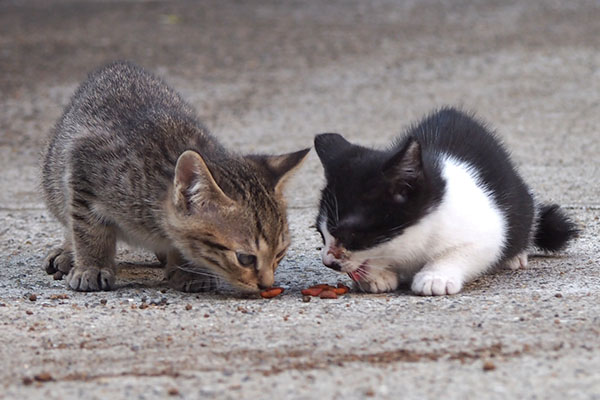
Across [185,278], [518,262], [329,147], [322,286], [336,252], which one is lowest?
[185,278]

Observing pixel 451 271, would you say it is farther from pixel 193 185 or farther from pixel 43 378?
pixel 43 378

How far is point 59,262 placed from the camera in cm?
578

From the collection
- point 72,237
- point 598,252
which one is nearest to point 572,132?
point 598,252

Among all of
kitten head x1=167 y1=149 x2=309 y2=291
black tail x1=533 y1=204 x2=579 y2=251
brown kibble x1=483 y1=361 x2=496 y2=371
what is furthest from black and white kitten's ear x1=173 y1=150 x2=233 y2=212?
black tail x1=533 y1=204 x2=579 y2=251

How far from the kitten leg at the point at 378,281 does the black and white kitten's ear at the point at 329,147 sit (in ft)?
2.11

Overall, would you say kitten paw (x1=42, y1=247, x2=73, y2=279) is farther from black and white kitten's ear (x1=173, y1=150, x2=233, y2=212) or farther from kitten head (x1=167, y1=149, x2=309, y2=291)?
black and white kitten's ear (x1=173, y1=150, x2=233, y2=212)

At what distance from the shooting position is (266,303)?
4.67 metres

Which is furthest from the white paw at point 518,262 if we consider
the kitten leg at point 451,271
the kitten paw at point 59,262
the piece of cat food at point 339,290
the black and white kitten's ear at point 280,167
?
the kitten paw at point 59,262

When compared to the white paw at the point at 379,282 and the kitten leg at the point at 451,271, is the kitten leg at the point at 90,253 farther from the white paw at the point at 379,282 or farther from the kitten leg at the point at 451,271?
the kitten leg at the point at 451,271

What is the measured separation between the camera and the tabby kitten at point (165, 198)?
15.6ft

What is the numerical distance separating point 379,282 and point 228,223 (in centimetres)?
88

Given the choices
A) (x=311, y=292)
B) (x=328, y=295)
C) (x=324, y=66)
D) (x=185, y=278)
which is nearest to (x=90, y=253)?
(x=185, y=278)

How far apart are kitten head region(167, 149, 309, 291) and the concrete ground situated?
0.64 feet

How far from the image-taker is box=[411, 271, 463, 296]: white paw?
4684mm
